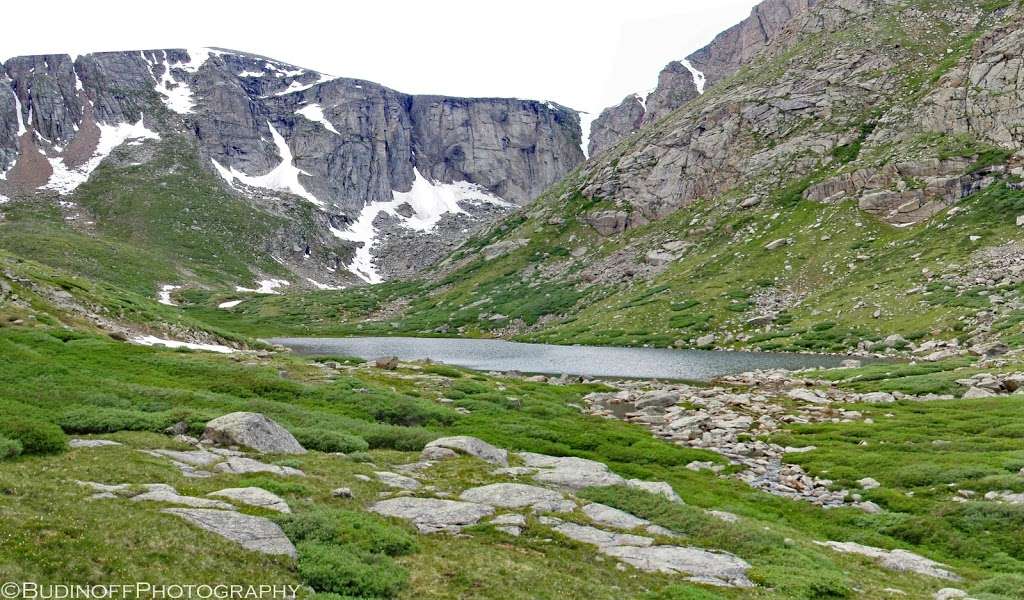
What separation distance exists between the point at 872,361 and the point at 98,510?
93.3m

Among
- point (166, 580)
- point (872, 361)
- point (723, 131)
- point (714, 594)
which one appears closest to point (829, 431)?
point (714, 594)

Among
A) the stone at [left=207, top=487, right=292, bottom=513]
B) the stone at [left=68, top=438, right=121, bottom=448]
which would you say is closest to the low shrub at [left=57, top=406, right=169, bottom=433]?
the stone at [left=68, top=438, right=121, bottom=448]

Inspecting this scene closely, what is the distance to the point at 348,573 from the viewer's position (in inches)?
525

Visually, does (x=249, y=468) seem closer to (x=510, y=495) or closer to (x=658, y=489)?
(x=510, y=495)

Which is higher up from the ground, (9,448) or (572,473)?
(9,448)

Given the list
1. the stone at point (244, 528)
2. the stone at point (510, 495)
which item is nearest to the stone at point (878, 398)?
the stone at point (510, 495)

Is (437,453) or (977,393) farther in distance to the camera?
(977,393)

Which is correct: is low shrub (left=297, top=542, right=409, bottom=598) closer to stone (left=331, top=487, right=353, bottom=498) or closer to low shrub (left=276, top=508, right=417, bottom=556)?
low shrub (left=276, top=508, right=417, bottom=556)

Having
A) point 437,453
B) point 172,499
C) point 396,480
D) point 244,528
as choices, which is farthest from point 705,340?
point 244,528

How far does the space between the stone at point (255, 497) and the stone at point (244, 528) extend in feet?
4.45

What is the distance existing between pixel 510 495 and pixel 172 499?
10.8 m

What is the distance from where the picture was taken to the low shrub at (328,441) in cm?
2712

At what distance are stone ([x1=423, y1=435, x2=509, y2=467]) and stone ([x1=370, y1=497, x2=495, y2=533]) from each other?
841 cm

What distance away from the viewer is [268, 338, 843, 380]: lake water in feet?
281
